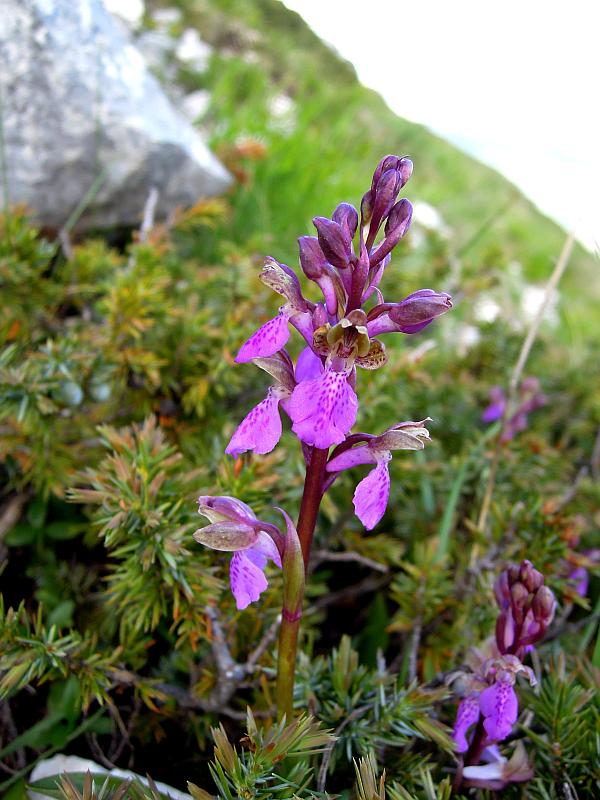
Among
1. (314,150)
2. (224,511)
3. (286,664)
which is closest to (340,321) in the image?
(224,511)

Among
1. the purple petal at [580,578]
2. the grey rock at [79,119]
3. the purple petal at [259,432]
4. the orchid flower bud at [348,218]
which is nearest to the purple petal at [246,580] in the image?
the purple petal at [259,432]

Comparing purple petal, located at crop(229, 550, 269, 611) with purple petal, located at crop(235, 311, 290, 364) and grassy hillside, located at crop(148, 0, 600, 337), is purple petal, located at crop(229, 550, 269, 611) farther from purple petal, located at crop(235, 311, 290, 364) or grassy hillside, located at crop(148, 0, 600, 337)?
grassy hillside, located at crop(148, 0, 600, 337)

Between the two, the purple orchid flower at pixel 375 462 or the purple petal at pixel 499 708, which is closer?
the purple orchid flower at pixel 375 462

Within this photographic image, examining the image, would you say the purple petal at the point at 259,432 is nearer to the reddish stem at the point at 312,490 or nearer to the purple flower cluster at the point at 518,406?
the reddish stem at the point at 312,490

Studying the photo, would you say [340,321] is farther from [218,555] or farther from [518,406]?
[518,406]

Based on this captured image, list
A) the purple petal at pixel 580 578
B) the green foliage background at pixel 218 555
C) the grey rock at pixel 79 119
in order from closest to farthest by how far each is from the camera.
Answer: the green foliage background at pixel 218 555
the purple petal at pixel 580 578
the grey rock at pixel 79 119

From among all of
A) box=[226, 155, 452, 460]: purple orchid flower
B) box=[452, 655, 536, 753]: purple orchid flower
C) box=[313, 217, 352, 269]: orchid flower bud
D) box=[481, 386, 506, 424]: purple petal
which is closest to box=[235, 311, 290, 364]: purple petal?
box=[226, 155, 452, 460]: purple orchid flower
